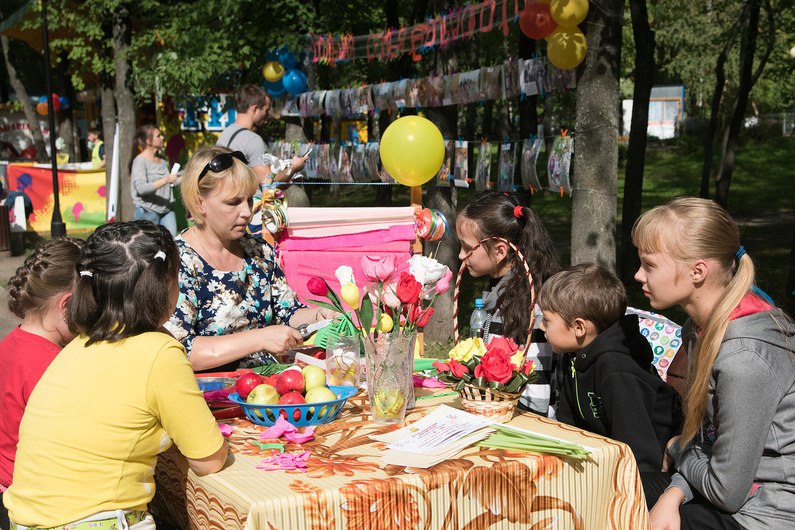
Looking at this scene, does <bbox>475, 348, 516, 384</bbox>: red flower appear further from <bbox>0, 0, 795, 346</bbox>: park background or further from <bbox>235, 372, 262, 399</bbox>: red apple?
<bbox>0, 0, 795, 346</bbox>: park background

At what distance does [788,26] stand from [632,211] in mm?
5116

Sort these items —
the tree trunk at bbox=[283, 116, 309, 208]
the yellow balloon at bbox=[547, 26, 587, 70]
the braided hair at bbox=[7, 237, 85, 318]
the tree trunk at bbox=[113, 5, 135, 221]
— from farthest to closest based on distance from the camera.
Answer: the tree trunk at bbox=[113, 5, 135, 221] → the tree trunk at bbox=[283, 116, 309, 208] → the yellow balloon at bbox=[547, 26, 587, 70] → the braided hair at bbox=[7, 237, 85, 318]

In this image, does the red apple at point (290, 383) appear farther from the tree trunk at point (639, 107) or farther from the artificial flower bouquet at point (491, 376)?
the tree trunk at point (639, 107)

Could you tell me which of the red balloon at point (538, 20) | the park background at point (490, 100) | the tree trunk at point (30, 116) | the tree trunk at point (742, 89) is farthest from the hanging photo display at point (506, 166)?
the tree trunk at point (30, 116)

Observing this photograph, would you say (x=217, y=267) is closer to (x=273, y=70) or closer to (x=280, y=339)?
(x=280, y=339)

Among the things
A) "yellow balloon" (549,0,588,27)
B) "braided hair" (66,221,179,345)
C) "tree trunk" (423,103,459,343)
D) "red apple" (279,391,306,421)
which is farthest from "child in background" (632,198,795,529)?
"tree trunk" (423,103,459,343)

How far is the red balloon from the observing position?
552cm

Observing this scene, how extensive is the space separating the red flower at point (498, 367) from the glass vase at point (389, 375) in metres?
0.25

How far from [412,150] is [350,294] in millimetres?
2462

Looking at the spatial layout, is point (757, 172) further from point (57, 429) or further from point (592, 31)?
point (57, 429)

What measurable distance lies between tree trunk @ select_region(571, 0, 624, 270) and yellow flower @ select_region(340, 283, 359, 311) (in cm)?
289

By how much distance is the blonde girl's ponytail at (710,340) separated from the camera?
2391mm

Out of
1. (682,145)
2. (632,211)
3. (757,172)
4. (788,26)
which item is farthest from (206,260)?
(682,145)

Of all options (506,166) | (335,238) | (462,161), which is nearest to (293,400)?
(335,238)
